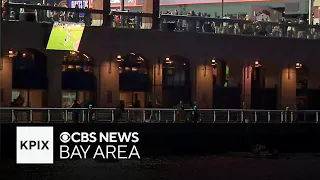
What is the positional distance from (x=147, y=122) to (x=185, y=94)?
10713 millimetres

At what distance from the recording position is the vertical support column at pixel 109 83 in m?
51.1

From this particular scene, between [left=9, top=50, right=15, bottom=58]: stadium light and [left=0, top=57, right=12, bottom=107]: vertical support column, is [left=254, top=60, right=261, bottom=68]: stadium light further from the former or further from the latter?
[left=0, top=57, right=12, bottom=107]: vertical support column

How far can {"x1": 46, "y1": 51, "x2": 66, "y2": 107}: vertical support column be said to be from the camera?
161ft

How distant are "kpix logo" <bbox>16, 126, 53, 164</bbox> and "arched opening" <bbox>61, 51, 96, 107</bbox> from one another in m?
9.81

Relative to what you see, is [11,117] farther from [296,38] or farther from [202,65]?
[296,38]

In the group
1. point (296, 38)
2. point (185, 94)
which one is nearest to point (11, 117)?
point (185, 94)

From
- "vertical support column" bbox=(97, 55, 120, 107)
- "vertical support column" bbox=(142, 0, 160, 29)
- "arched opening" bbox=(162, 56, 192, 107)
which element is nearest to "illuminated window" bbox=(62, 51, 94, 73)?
"vertical support column" bbox=(97, 55, 120, 107)

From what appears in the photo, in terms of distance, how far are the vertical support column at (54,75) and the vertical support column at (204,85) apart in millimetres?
10603

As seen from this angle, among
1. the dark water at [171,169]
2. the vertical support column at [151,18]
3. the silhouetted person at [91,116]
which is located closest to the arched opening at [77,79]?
the vertical support column at [151,18]

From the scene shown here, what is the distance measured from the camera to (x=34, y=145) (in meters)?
31.8

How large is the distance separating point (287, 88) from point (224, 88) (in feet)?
16.9

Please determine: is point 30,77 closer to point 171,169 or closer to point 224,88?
point 224,88

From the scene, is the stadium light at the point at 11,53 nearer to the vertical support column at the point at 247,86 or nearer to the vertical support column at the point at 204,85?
the vertical support column at the point at 204,85

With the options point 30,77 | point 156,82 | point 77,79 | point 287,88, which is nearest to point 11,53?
point 30,77
